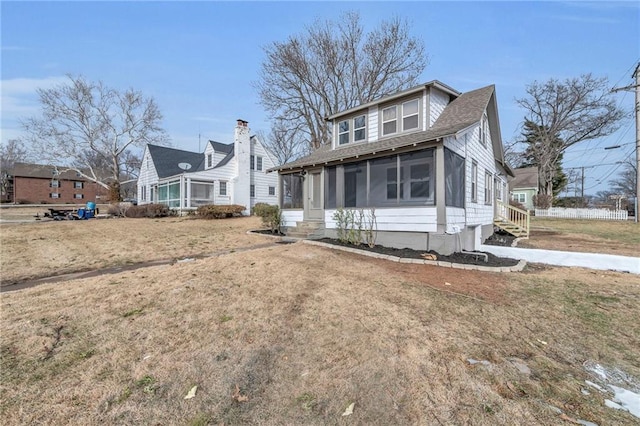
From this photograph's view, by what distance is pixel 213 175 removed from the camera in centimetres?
2228

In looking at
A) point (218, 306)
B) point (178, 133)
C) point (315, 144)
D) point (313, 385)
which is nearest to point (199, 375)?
point (313, 385)

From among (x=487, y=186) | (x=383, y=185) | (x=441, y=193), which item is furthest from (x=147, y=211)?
(x=487, y=186)

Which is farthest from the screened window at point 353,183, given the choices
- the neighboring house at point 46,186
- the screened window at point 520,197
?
the neighboring house at point 46,186

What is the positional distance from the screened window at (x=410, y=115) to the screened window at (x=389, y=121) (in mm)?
325

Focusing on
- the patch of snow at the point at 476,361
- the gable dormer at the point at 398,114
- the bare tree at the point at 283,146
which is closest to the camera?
the patch of snow at the point at 476,361

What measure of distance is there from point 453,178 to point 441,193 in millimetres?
1312

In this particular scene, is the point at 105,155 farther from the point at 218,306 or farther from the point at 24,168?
the point at 218,306

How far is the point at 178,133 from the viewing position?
36906mm

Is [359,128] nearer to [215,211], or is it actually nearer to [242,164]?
[215,211]

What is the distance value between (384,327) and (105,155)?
38.5 meters

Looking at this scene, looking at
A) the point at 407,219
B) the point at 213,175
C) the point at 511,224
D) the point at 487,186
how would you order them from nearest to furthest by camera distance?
the point at 407,219
the point at 487,186
the point at 511,224
the point at 213,175

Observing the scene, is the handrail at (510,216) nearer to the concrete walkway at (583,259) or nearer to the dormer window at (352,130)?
the concrete walkway at (583,259)

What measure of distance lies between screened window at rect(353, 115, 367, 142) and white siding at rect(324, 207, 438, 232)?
4572 millimetres

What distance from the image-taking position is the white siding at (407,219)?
27.1ft
